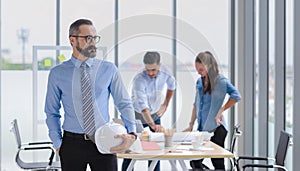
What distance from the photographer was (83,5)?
5777 mm

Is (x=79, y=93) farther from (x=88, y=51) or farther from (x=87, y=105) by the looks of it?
(x=88, y=51)

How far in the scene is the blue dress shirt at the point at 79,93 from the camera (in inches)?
99.3

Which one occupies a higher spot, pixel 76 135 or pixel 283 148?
pixel 76 135

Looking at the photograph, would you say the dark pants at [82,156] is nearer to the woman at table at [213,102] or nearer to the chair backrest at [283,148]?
the chair backrest at [283,148]

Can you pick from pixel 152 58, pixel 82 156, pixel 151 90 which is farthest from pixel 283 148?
pixel 82 156

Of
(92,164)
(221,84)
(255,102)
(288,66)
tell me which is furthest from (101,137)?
(255,102)

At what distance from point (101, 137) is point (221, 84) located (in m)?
2.07

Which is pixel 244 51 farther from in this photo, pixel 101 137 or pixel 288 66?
pixel 101 137

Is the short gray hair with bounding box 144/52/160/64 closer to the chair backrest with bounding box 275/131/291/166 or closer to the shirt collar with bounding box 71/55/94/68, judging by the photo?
the shirt collar with bounding box 71/55/94/68

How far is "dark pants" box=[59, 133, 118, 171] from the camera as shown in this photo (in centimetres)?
253

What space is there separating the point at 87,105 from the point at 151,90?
72 centimetres

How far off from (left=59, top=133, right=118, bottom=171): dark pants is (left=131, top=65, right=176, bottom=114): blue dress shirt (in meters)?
0.31

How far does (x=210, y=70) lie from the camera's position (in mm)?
3877

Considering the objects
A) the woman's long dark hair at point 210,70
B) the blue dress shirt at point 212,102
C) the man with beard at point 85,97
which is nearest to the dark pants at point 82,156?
the man with beard at point 85,97
